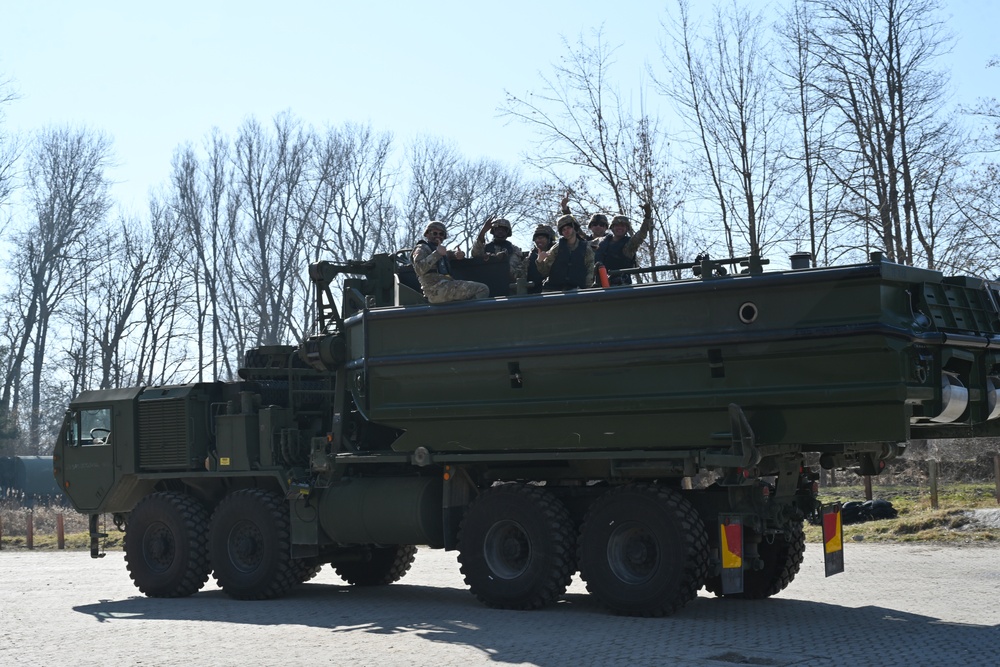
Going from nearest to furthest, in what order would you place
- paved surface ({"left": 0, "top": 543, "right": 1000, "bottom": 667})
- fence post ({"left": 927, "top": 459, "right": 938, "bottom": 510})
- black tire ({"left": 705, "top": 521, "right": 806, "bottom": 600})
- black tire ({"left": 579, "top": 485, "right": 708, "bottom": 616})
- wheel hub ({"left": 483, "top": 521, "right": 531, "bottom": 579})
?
paved surface ({"left": 0, "top": 543, "right": 1000, "bottom": 667}) < black tire ({"left": 579, "top": 485, "right": 708, "bottom": 616}) < wheel hub ({"left": 483, "top": 521, "right": 531, "bottom": 579}) < black tire ({"left": 705, "top": 521, "right": 806, "bottom": 600}) < fence post ({"left": 927, "top": 459, "right": 938, "bottom": 510})

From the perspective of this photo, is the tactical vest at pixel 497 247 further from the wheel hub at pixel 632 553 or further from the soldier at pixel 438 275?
the wheel hub at pixel 632 553

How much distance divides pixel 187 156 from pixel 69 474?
132ft

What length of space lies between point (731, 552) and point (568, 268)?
325 cm

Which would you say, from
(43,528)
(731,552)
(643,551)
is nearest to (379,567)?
(643,551)

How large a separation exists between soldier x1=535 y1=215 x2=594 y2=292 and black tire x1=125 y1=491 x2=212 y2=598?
17.3 ft

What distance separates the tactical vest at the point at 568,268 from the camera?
42.2 ft

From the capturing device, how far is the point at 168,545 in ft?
50.3

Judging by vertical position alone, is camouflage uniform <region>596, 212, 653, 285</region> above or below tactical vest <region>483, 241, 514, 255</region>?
below

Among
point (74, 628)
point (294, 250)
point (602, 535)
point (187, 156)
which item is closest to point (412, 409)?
point (602, 535)

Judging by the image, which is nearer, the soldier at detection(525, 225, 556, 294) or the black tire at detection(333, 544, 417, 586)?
the soldier at detection(525, 225, 556, 294)

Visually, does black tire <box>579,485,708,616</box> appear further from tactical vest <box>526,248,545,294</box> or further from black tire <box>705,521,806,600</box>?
tactical vest <box>526,248,545,294</box>

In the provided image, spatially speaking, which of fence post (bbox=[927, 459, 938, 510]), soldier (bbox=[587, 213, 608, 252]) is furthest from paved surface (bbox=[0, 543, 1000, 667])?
fence post (bbox=[927, 459, 938, 510])

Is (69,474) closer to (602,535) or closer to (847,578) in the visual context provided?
(602,535)

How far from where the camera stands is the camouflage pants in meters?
12.9
